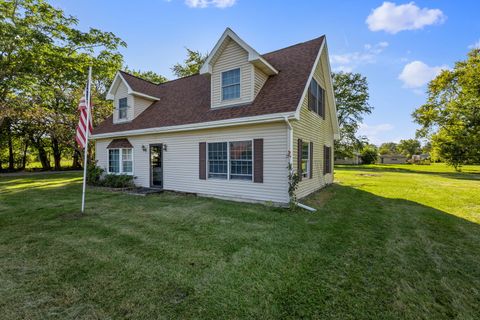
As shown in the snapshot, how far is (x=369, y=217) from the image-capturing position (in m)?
6.07

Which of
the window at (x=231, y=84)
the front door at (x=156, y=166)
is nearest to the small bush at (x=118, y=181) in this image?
the front door at (x=156, y=166)

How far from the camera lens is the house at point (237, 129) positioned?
23.5 feet

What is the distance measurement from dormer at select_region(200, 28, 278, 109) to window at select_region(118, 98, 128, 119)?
19.4ft

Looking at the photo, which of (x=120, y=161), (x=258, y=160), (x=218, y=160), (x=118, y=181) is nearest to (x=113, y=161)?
(x=120, y=161)

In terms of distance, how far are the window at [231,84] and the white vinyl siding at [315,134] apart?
2.57m

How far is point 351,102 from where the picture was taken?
30422 mm

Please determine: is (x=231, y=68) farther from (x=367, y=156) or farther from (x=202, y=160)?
(x=367, y=156)

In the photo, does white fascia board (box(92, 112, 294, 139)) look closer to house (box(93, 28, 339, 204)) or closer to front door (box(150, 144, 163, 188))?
house (box(93, 28, 339, 204))

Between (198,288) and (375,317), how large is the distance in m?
2.07

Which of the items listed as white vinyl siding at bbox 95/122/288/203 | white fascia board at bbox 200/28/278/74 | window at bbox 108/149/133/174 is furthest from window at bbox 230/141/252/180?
window at bbox 108/149/133/174

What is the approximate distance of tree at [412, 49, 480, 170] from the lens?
21.0 metres

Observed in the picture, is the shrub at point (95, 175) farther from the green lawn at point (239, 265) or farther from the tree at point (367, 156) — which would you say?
the tree at point (367, 156)

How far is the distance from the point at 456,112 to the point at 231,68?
27114 millimetres

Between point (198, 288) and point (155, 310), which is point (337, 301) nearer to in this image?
point (198, 288)
